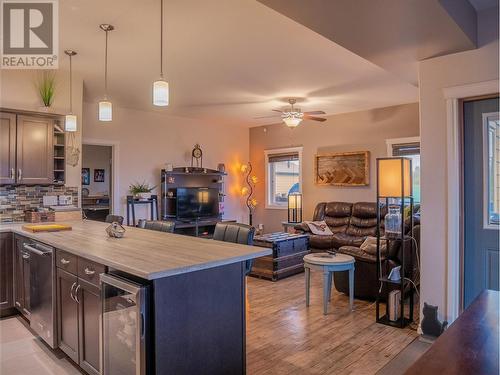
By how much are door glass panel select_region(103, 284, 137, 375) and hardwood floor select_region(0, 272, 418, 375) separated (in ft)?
2.67

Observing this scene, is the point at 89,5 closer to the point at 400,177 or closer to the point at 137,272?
the point at 137,272

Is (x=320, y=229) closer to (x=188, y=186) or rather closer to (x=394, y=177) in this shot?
(x=188, y=186)

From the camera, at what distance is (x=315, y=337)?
320 centimetres

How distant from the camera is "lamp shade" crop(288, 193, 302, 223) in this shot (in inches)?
297

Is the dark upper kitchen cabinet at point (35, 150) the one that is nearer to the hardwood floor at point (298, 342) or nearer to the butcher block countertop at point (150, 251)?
the butcher block countertop at point (150, 251)

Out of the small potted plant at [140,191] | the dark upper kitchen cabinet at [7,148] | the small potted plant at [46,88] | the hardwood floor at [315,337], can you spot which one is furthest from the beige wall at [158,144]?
the hardwood floor at [315,337]

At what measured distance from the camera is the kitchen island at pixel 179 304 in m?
1.78

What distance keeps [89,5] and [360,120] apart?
17.5ft

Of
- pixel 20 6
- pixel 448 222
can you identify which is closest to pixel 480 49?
pixel 448 222

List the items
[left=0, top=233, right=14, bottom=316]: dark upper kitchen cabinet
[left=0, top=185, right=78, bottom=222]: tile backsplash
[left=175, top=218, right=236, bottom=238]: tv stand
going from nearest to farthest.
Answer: [left=0, top=233, right=14, bottom=316]: dark upper kitchen cabinet → [left=0, top=185, right=78, bottom=222]: tile backsplash → [left=175, top=218, right=236, bottom=238]: tv stand

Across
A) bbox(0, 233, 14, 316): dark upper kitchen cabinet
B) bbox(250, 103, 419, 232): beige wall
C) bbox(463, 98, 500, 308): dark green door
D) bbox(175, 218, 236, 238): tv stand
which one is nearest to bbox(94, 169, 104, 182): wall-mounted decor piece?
bbox(175, 218, 236, 238): tv stand

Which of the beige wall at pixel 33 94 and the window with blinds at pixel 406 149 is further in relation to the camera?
the window with blinds at pixel 406 149

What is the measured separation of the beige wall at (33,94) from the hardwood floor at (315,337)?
3004mm

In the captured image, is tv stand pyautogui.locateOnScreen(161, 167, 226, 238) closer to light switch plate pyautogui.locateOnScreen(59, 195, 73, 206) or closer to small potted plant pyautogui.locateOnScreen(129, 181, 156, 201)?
small potted plant pyautogui.locateOnScreen(129, 181, 156, 201)
